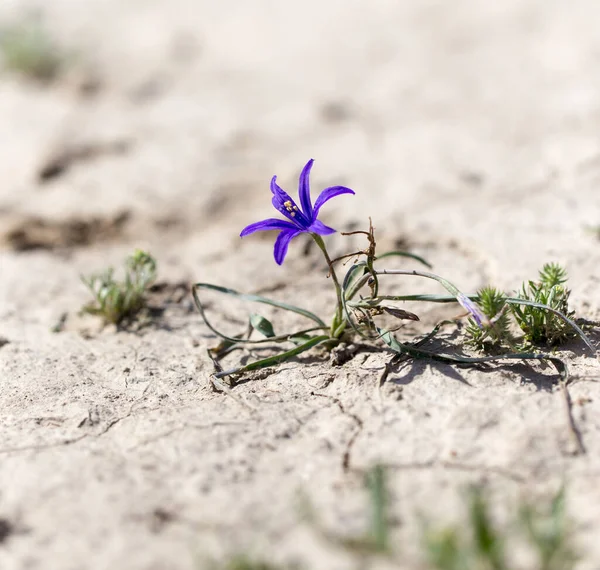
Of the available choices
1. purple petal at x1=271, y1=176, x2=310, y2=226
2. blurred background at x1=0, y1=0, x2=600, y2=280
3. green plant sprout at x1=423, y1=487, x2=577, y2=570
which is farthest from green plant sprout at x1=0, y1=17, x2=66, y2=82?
green plant sprout at x1=423, y1=487, x2=577, y2=570

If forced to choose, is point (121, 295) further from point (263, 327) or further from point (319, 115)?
point (319, 115)

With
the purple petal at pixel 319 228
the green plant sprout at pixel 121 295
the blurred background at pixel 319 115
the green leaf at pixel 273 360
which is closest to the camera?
the purple petal at pixel 319 228

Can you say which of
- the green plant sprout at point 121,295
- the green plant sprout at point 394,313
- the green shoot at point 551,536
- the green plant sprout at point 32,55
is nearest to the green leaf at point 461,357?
the green plant sprout at point 394,313

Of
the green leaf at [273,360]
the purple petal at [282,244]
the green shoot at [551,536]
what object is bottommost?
the green shoot at [551,536]

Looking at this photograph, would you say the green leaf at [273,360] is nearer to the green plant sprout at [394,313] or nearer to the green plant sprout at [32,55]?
the green plant sprout at [394,313]

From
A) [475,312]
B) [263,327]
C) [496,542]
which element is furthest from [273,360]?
[496,542]

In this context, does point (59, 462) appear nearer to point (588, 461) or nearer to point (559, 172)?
point (588, 461)

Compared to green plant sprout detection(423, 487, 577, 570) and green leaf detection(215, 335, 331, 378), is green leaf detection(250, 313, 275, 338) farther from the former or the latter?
green plant sprout detection(423, 487, 577, 570)
